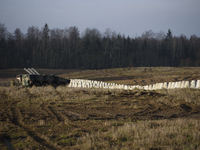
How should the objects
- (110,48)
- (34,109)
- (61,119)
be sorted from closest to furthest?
(61,119) → (34,109) → (110,48)

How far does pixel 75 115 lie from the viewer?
9008 mm

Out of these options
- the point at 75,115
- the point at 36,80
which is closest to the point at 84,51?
the point at 36,80

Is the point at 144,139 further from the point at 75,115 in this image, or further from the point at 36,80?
the point at 36,80

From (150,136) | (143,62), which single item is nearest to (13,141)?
(150,136)

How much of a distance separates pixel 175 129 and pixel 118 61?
246 feet

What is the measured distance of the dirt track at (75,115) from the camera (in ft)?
19.5

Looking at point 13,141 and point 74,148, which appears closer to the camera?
point 74,148

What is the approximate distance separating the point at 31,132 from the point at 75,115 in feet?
9.09

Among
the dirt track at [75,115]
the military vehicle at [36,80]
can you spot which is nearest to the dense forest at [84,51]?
the military vehicle at [36,80]

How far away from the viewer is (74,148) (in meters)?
5.08

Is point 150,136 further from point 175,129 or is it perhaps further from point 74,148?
point 74,148

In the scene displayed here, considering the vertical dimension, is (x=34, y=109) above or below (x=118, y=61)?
below

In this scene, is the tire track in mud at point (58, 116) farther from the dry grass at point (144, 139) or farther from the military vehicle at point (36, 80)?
the military vehicle at point (36, 80)

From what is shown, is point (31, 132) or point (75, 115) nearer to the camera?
point (31, 132)
